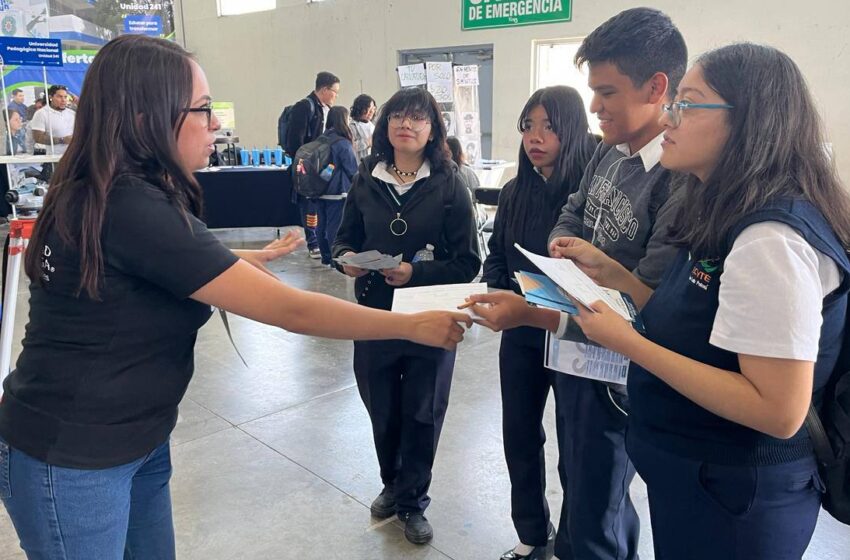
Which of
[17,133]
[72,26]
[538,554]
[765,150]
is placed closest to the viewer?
[765,150]

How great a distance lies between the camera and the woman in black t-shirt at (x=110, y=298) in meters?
1.15

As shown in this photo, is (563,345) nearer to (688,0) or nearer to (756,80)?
(756,80)

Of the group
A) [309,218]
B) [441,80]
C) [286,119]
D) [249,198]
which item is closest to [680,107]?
[309,218]

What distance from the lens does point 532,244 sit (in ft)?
6.91

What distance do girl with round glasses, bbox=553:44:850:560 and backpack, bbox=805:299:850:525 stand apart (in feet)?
0.06

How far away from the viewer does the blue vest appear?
106 centimetres

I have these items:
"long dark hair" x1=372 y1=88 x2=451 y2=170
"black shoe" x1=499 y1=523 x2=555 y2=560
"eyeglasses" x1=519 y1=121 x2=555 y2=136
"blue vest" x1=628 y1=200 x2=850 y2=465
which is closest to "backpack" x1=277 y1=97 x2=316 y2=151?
"long dark hair" x1=372 y1=88 x2=451 y2=170

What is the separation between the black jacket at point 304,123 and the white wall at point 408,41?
3.48 m

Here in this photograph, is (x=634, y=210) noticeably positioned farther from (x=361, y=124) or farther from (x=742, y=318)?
(x=361, y=124)

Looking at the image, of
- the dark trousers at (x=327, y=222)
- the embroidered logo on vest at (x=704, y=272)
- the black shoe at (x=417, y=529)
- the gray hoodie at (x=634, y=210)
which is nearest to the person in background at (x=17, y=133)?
the dark trousers at (x=327, y=222)

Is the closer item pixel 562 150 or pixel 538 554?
pixel 562 150

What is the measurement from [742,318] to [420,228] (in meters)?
1.42

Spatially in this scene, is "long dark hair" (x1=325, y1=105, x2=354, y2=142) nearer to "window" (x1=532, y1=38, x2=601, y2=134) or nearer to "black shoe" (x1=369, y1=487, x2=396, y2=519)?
"black shoe" (x1=369, y1=487, x2=396, y2=519)

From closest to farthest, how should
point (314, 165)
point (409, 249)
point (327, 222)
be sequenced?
point (409, 249), point (314, 165), point (327, 222)
